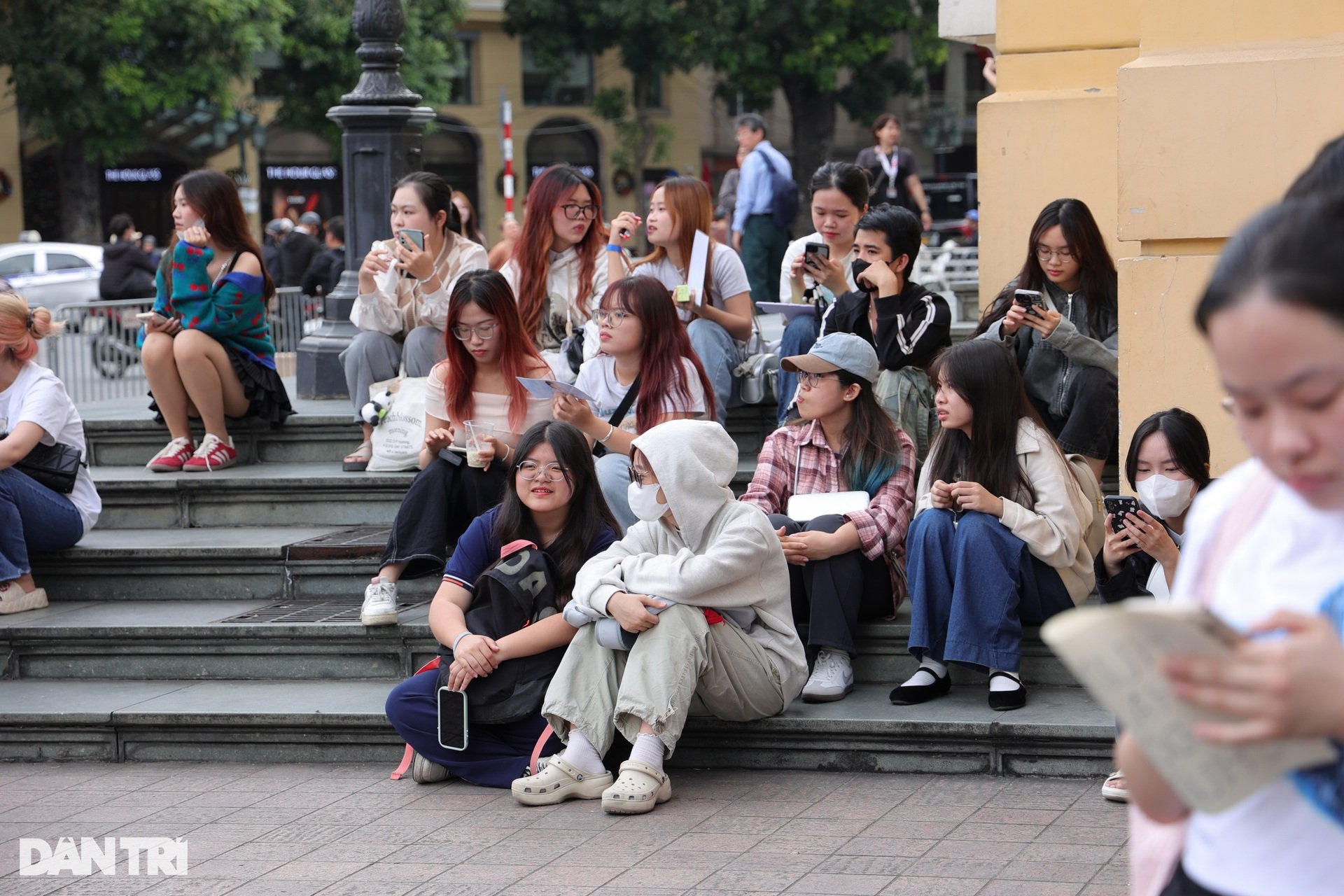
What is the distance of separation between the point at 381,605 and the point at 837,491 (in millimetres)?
1715

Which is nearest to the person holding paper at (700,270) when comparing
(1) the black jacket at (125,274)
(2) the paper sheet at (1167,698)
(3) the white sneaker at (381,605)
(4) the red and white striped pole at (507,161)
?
(3) the white sneaker at (381,605)

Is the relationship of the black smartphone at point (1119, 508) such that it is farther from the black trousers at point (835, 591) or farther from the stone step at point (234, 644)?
the stone step at point (234, 644)

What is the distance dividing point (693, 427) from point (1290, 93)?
6.94 ft

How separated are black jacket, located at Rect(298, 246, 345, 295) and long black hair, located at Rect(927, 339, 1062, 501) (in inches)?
420

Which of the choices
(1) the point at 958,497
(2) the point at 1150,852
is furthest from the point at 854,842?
(2) the point at 1150,852

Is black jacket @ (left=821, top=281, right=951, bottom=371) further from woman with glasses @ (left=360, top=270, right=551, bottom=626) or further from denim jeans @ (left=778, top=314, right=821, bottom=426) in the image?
woman with glasses @ (left=360, top=270, right=551, bottom=626)

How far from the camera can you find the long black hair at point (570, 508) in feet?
17.0

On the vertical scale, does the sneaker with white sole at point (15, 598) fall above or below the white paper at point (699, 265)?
below

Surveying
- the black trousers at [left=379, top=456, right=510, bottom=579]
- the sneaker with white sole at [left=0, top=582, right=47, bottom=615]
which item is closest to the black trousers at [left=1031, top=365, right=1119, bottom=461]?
the black trousers at [left=379, top=456, right=510, bottom=579]

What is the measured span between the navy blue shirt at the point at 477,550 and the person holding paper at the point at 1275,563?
369cm

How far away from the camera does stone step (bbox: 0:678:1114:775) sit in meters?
4.89

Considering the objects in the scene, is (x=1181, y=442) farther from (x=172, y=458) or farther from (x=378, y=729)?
(x=172, y=458)

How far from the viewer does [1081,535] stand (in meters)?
5.14

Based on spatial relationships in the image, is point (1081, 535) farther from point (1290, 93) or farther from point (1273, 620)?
point (1273, 620)
